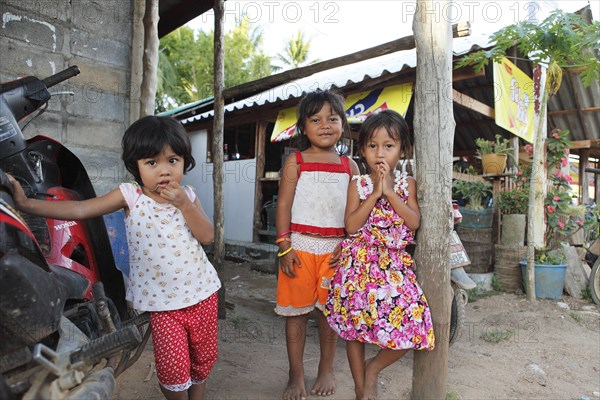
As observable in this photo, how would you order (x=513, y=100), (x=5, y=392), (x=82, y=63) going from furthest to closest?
(x=513, y=100)
(x=82, y=63)
(x=5, y=392)

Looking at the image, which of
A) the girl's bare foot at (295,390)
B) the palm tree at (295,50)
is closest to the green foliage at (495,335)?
the girl's bare foot at (295,390)

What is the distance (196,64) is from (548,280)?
742 inches

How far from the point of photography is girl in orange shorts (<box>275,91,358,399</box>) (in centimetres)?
213

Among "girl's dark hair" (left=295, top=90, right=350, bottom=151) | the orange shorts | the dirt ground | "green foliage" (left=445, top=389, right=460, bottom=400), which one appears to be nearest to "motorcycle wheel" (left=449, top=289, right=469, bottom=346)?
the dirt ground

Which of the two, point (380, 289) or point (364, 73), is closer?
point (380, 289)

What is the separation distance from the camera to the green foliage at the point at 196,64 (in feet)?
61.1

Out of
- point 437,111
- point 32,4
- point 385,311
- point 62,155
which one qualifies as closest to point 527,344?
point 385,311

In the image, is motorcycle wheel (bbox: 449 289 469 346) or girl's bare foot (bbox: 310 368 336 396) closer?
girl's bare foot (bbox: 310 368 336 396)

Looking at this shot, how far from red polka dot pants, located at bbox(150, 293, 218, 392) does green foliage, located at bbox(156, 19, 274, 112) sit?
1593cm

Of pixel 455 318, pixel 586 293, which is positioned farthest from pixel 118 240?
pixel 586 293

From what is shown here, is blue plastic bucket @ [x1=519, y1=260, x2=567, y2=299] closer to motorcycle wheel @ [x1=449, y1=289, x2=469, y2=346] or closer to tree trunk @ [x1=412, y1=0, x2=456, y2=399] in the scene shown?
motorcycle wheel @ [x1=449, y1=289, x2=469, y2=346]

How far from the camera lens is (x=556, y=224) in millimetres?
5191

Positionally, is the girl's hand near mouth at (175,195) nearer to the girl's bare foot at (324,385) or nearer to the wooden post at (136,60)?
the girl's bare foot at (324,385)

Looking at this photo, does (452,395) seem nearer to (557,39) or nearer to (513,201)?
(557,39)
